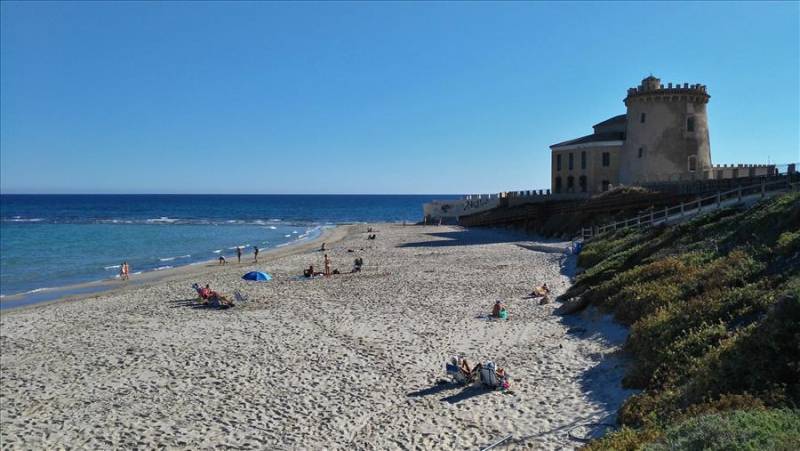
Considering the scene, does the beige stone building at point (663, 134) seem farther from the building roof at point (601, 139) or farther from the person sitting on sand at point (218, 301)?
the person sitting on sand at point (218, 301)

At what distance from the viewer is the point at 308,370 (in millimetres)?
13625

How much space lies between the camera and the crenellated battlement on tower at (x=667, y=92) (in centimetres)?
4162

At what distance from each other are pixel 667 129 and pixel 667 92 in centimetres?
250

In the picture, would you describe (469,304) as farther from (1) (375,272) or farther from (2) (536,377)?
(1) (375,272)

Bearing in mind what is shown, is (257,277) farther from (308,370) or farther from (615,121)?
(615,121)

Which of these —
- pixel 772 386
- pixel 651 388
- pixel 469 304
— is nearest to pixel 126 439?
pixel 651 388

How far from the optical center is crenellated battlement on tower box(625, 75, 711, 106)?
4162 cm

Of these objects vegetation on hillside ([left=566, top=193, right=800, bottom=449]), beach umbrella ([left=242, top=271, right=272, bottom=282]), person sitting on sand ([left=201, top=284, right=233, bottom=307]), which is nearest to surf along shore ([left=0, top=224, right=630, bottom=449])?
person sitting on sand ([left=201, top=284, right=233, bottom=307])

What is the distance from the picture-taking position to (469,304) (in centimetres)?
1994

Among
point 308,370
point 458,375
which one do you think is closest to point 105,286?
point 308,370

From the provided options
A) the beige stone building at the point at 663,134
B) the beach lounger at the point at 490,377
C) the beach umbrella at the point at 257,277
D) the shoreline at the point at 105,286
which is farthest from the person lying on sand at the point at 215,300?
the beige stone building at the point at 663,134

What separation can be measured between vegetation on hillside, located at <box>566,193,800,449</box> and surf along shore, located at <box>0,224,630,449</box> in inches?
34.0

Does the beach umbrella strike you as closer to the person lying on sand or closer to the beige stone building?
the person lying on sand

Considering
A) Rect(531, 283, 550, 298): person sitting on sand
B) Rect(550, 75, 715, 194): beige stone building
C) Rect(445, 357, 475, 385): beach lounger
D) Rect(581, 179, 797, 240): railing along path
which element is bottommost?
Rect(445, 357, 475, 385): beach lounger
